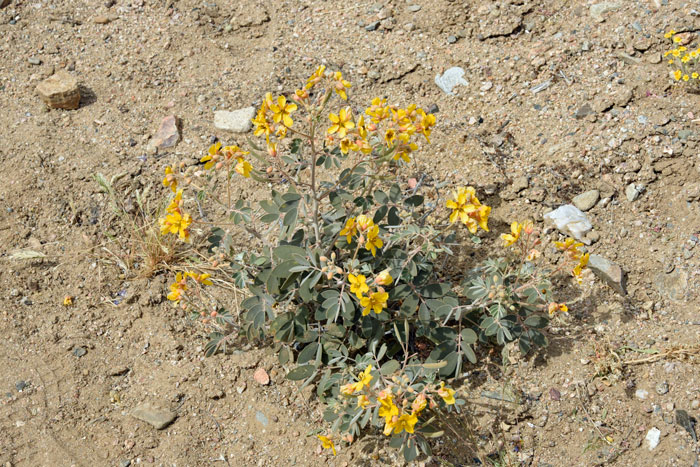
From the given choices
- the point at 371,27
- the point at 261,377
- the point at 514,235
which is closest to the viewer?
the point at 514,235

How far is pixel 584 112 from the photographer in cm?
A: 326

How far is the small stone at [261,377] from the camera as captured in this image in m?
2.70

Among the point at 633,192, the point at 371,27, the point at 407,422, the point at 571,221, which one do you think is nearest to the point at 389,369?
the point at 407,422

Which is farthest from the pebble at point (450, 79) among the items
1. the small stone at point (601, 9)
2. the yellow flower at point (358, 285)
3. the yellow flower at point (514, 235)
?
the yellow flower at point (358, 285)

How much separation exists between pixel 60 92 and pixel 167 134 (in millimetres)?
716

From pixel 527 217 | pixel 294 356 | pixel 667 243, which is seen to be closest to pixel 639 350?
pixel 667 243

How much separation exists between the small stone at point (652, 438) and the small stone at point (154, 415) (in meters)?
1.95

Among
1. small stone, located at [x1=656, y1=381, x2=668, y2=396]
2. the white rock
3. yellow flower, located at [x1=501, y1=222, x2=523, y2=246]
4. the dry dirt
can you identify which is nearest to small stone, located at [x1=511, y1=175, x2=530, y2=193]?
the dry dirt

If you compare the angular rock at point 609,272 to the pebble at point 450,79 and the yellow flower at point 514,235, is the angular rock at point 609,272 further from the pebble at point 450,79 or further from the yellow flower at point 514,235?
the pebble at point 450,79

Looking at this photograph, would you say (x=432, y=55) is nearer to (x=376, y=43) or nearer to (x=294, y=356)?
(x=376, y=43)

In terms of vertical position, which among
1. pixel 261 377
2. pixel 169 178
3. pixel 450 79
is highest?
pixel 169 178

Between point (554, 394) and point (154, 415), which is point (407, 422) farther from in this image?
point (154, 415)

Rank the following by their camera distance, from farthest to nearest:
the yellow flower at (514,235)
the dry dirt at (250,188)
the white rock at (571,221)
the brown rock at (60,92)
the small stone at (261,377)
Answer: the brown rock at (60,92)
the white rock at (571,221)
the small stone at (261,377)
the dry dirt at (250,188)
the yellow flower at (514,235)

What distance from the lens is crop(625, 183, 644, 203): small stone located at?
9.71 ft
